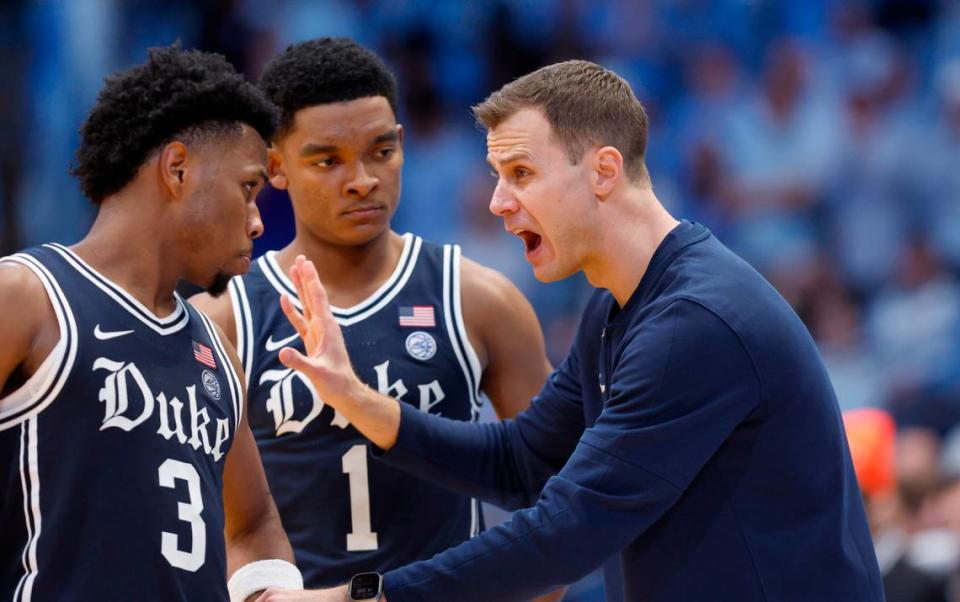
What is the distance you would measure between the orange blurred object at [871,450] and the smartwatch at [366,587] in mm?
3726

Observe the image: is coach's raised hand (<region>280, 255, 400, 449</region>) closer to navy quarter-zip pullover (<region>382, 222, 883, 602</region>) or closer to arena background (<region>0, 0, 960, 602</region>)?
navy quarter-zip pullover (<region>382, 222, 883, 602</region>)

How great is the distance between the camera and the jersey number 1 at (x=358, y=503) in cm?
443

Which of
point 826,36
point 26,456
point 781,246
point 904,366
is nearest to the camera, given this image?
point 26,456

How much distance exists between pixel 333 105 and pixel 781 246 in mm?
6129

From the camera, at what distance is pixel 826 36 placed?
10758 mm

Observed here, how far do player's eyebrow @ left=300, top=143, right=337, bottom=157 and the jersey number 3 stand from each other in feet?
4.49

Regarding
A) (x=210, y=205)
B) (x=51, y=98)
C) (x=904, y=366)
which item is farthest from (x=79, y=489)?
(x=51, y=98)

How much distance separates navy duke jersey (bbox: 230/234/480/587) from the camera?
4.43 metres

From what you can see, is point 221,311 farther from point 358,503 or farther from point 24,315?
point 24,315

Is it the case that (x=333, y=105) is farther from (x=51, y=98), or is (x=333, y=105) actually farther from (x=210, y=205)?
(x=51, y=98)

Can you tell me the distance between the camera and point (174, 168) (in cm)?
356

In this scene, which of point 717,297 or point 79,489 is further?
point 717,297

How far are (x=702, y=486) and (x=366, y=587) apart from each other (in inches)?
34.7

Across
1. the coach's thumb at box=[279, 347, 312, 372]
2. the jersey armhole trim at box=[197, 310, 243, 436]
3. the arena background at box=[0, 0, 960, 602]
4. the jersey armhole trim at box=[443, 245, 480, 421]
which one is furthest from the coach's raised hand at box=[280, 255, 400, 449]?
the arena background at box=[0, 0, 960, 602]
